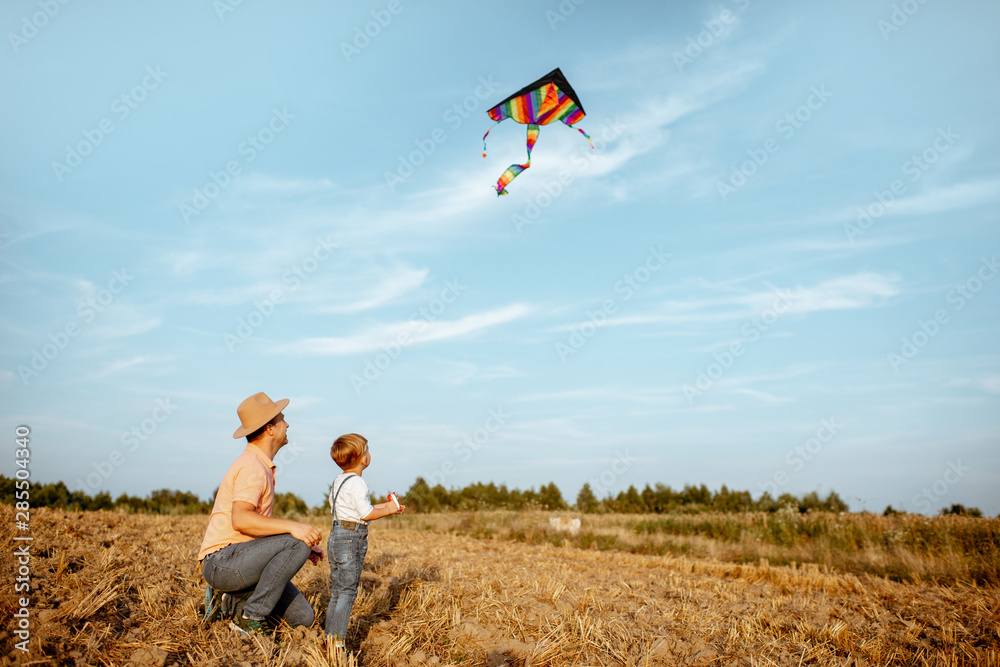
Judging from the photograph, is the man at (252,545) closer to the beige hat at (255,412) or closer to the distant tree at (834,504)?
the beige hat at (255,412)

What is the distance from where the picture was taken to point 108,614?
456 cm

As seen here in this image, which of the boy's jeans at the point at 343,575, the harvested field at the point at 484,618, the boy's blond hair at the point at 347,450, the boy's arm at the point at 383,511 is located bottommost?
the harvested field at the point at 484,618

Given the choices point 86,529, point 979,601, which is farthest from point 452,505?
point 979,601

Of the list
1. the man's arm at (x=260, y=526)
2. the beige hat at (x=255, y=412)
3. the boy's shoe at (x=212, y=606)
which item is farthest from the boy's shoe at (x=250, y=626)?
the beige hat at (x=255, y=412)

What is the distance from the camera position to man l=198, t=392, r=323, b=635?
14.4 feet

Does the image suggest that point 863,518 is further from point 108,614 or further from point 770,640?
point 108,614

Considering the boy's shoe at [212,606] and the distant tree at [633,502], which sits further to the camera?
the distant tree at [633,502]

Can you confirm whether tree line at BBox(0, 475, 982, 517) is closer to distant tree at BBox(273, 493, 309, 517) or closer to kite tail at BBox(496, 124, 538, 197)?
distant tree at BBox(273, 493, 309, 517)

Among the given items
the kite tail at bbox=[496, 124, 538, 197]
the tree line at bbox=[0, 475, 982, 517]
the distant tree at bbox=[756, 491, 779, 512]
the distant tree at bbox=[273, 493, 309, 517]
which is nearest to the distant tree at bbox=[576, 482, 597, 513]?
the tree line at bbox=[0, 475, 982, 517]

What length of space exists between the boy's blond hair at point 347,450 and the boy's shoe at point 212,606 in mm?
1324

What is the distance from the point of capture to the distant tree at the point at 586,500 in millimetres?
29188

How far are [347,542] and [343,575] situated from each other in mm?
234

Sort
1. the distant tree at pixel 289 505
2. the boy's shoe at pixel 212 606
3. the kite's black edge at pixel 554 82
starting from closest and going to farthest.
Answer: the boy's shoe at pixel 212 606 < the kite's black edge at pixel 554 82 < the distant tree at pixel 289 505

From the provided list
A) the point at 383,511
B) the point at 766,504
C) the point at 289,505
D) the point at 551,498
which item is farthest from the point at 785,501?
the point at 383,511
